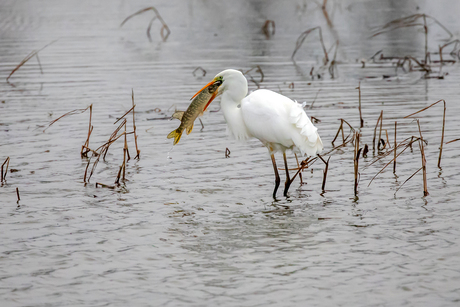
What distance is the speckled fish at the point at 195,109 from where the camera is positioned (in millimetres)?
7340

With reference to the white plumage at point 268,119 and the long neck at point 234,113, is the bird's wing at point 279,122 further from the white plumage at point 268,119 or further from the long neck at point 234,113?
the long neck at point 234,113

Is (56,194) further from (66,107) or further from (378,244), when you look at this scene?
(66,107)

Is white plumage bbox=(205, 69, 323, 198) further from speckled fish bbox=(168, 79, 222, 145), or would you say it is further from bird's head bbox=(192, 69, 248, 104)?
speckled fish bbox=(168, 79, 222, 145)

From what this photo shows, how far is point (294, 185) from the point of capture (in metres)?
7.91

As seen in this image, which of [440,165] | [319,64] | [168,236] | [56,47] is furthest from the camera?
[56,47]

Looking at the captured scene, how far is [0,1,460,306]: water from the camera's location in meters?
4.97

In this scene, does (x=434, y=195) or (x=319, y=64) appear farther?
(x=319, y=64)

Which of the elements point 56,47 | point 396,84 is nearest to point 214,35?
point 56,47

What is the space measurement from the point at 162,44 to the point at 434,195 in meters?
16.3

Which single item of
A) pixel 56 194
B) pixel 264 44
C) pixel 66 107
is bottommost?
pixel 56 194

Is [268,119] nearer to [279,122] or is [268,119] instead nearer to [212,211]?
[279,122]

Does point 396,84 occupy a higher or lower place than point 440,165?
higher

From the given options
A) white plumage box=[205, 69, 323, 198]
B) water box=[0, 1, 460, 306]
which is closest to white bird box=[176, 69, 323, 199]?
white plumage box=[205, 69, 323, 198]

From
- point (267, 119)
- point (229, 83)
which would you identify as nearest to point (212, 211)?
point (267, 119)
